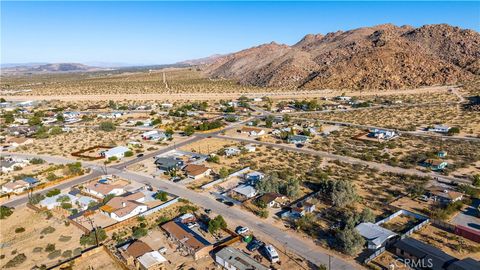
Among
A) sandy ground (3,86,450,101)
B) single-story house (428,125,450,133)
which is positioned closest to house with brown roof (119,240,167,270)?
single-story house (428,125,450,133)

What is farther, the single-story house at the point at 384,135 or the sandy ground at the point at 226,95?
the sandy ground at the point at 226,95

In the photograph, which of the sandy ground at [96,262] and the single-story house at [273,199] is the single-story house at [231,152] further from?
the sandy ground at [96,262]

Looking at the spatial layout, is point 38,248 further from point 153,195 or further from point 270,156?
point 270,156

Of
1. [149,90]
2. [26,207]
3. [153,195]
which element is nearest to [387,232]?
[153,195]

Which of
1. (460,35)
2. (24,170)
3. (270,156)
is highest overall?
(460,35)

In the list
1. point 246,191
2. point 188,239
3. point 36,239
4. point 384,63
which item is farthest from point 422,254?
point 384,63

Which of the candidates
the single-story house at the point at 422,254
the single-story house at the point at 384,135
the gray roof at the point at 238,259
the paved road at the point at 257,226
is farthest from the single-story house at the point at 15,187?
the single-story house at the point at 384,135
